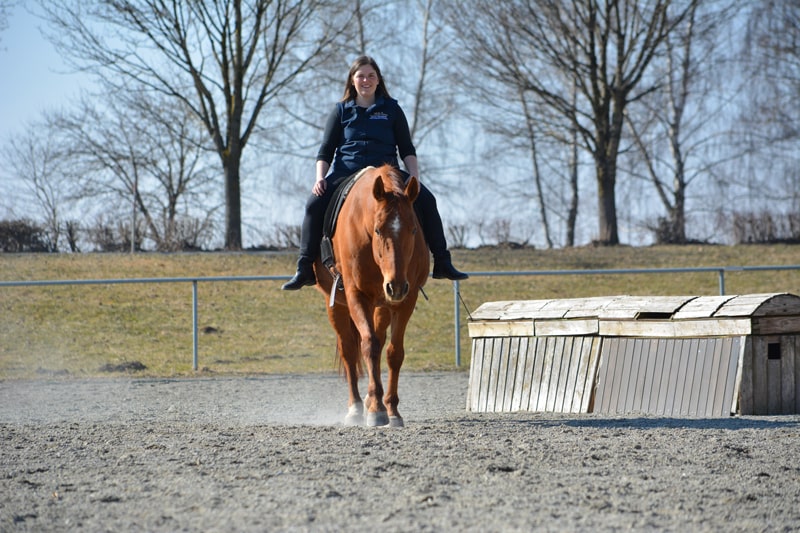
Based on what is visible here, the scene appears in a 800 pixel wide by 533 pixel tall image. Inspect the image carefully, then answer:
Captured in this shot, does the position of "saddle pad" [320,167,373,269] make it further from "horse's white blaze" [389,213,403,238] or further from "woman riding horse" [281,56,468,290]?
"horse's white blaze" [389,213,403,238]

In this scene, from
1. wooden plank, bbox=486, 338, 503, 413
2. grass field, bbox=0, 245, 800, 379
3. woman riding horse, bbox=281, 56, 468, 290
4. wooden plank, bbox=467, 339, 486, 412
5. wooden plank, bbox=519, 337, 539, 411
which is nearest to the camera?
woman riding horse, bbox=281, 56, 468, 290

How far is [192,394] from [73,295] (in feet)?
27.1

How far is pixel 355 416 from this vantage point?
27.4 ft

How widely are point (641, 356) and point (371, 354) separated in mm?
2714

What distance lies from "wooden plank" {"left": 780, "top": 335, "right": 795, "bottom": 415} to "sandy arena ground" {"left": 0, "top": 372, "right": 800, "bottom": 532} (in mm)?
669

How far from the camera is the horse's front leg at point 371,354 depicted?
25.2ft

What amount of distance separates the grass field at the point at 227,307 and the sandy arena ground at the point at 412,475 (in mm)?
7914

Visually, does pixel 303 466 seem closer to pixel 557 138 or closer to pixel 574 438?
pixel 574 438

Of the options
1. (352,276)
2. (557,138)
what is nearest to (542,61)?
(557,138)

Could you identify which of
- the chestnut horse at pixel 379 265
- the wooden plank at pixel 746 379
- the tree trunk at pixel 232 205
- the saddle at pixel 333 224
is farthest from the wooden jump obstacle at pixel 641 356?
→ the tree trunk at pixel 232 205

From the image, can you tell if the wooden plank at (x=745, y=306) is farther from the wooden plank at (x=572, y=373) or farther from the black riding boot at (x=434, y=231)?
the black riding boot at (x=434, y=231)

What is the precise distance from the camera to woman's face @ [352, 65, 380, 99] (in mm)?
8477

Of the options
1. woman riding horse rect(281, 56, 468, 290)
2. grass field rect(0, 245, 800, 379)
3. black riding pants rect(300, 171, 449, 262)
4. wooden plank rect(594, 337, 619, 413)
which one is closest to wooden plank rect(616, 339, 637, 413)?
wooden plank rect(594, 337, 619, 413)

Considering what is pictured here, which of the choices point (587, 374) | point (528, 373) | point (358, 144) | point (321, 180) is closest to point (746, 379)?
point (587, 374)
